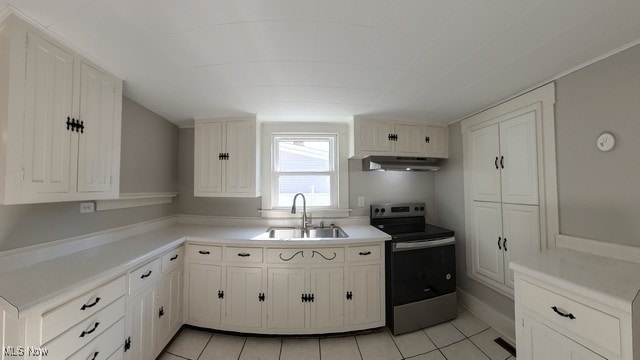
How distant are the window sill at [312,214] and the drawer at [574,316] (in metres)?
1.78

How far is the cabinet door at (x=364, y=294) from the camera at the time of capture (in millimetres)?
2037

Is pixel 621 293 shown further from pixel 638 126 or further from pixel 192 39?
pixel 192 39

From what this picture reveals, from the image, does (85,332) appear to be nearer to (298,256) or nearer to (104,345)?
(104,345)

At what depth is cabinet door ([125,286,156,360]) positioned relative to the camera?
1447 mm

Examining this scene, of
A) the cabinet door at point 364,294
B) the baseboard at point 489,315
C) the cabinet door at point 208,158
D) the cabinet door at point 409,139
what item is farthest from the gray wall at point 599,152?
the cabinet door at point 208,158

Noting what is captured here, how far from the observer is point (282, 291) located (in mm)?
1993

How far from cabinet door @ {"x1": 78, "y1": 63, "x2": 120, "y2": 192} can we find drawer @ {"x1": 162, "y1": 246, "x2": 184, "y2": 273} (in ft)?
2.32

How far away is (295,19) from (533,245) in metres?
2.54

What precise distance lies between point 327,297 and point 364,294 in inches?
14.5

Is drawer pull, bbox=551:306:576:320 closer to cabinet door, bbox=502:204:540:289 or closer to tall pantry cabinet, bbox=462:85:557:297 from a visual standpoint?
cabinet door, bbox=502:204:540:289

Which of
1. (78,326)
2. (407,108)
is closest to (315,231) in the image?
(407,108)

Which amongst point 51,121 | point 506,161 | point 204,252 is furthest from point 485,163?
point 51,121

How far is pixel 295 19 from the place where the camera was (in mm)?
1086

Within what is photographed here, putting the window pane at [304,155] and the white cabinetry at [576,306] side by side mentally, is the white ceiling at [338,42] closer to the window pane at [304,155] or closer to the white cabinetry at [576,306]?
the window pane at [304,155]
